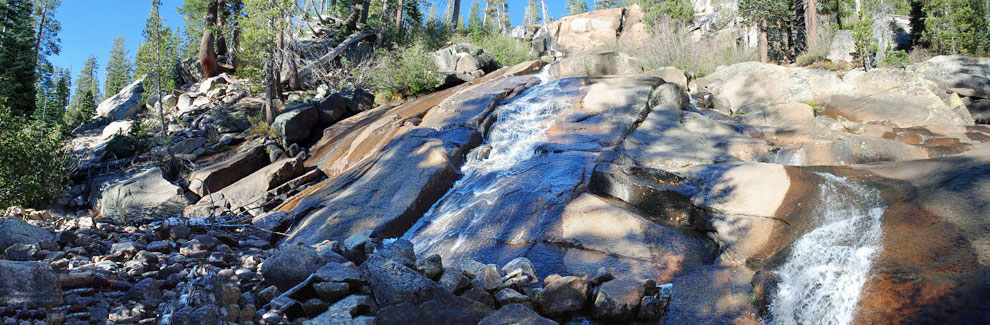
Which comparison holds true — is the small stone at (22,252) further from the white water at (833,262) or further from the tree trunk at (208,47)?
the tree trunk at (208,47)

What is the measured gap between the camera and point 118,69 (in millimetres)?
58594

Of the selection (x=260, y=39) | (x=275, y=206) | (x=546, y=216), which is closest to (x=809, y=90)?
(x=546, y=216)

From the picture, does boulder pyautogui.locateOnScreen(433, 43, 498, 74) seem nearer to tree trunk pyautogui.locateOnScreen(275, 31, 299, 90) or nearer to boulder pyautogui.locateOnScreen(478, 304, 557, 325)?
Result: tree trunk pyautogui.locateOnScreen(275, 31, 299, 90)

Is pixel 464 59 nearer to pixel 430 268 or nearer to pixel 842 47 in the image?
pixel 842 47

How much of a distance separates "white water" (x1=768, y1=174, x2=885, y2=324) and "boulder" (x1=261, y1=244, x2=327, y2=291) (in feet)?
16.5

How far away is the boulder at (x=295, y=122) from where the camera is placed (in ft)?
51.5

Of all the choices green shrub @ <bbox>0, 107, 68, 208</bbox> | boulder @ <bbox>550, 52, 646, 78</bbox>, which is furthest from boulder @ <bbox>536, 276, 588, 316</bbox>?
boulder @ <bbox>550, 52, 646, 78</bbox>

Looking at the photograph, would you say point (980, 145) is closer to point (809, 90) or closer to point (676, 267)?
point (809, 90)

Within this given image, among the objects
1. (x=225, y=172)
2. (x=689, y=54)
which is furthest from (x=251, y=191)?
(x=689, y=54)

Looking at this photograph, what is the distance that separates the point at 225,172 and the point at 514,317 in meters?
11.1

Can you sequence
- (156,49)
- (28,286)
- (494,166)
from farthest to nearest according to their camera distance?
(156,49), (494,166), (28,286)

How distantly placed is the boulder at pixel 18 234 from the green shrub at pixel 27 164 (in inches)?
316

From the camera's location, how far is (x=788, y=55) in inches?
942

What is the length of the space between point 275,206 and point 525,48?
19.7 m
